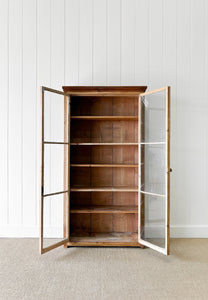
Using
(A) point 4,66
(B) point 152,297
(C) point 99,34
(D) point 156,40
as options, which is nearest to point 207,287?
(B) point 152,297

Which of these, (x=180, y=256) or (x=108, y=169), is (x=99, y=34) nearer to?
(x=108, y=169)

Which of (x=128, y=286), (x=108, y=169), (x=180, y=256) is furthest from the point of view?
(x=108, y=169)

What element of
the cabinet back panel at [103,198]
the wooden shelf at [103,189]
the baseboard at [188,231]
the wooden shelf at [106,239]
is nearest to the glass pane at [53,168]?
the cabinet back panel at [103,198]

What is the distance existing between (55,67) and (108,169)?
1436 millimetres

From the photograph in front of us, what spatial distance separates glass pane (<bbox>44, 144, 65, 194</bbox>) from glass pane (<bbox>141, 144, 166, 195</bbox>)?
3.35ft

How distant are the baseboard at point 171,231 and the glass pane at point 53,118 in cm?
115

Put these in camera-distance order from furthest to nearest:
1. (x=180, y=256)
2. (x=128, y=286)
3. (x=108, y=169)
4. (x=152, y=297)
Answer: (x=108, y=169)
(x=180, y=256)
(x=128, y=286)
(x=152, y=297)

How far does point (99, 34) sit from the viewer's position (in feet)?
10.2

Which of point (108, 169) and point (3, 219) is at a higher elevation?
point (108, 169)

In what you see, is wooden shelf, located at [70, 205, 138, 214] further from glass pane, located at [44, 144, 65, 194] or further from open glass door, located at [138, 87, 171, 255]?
glass pane, located at [44, 144, 65, 194]

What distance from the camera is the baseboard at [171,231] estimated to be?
3100 mm

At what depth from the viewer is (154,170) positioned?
269 cm

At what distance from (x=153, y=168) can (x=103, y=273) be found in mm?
1157

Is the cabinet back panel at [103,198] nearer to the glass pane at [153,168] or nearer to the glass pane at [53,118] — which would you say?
the glass pane at [153,168]
